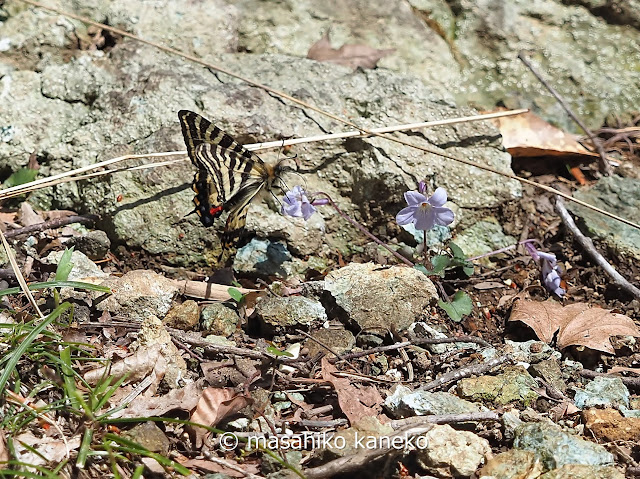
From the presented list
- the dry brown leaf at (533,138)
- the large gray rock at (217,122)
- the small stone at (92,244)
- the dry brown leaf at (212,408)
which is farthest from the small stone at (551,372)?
the small stone at (92,244)

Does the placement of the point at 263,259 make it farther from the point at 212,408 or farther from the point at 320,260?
the point at 212,408

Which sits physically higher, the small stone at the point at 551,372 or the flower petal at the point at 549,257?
the flower petal at the point at 549,257

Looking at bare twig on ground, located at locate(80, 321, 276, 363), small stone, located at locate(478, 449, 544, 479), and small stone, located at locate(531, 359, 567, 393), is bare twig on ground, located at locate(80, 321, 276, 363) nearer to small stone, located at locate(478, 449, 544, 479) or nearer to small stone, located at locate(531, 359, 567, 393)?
small stone, located at locate(478, 449, 544, 479)

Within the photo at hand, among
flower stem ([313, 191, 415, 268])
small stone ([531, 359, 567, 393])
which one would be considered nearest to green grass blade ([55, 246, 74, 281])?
flower stem ([313, 191, 415, 268])

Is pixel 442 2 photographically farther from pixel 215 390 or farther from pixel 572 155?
pixel 215 390

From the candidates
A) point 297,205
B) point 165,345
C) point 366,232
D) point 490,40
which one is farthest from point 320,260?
point 490,40

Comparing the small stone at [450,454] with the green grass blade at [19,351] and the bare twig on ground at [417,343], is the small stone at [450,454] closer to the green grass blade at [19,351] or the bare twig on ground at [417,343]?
the bare twig on ground at [417,343]
